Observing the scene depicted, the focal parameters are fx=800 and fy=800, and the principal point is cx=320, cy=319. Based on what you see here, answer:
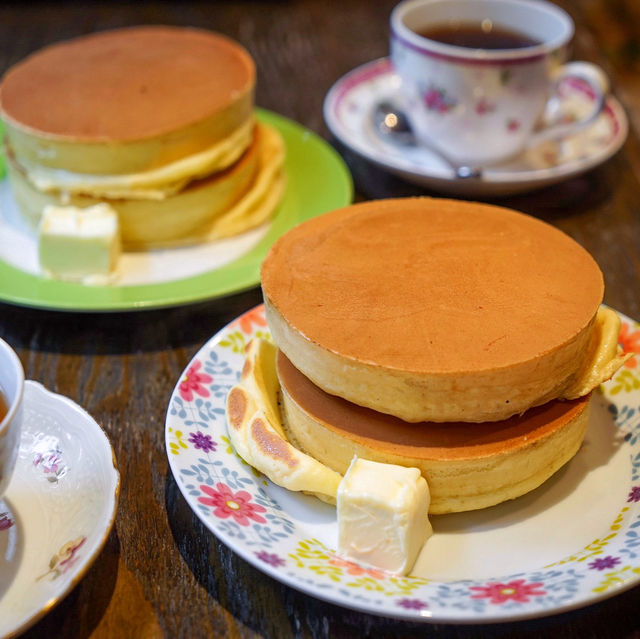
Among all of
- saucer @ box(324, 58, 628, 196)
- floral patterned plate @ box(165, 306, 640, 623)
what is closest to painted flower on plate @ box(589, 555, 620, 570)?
floral patterned plate @ box(165, 306, 640, 623)

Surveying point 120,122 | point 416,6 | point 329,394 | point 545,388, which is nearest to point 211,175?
point 120,122

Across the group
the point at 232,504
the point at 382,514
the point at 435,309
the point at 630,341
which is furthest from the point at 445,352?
the point at 630,341

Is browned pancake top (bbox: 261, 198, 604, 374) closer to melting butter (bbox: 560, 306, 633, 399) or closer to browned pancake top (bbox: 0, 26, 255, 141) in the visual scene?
melting butter (bbox: 560, 306, 633, 399)

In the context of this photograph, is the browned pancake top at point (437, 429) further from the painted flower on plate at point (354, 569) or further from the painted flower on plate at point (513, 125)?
the painted flower on plate at point (513, 125)

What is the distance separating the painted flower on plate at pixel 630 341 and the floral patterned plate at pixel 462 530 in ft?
0.04

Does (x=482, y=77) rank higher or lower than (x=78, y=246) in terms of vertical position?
higher

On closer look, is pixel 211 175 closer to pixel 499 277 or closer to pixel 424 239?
pixel 424 239

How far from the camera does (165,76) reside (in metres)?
1.57

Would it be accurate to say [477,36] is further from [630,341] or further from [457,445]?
[457,445]

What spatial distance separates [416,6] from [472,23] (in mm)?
140

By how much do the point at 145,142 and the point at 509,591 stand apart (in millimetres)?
968

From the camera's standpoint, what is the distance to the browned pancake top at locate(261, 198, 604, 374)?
85 cm

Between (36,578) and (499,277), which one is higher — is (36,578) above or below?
below

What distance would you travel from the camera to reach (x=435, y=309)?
0.90m
